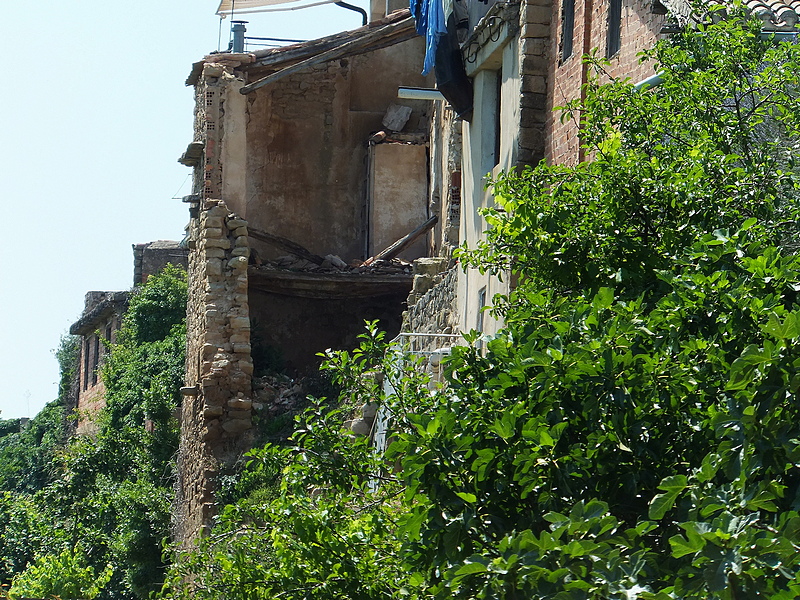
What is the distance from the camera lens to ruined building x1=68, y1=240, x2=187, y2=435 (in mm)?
28125

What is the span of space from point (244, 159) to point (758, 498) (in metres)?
16.9

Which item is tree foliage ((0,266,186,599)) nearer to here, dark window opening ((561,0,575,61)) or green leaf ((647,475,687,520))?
dark window opening ((561,0,575,61))

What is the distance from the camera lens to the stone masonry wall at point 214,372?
1897 centimetres

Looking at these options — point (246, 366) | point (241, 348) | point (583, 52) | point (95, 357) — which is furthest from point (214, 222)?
point (95, 357)

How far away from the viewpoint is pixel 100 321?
29984 mm

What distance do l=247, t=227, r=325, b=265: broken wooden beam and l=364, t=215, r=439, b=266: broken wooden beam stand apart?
979 millimetres

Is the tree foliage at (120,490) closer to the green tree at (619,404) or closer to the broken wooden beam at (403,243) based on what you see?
the broken wooden beam at (403,243)

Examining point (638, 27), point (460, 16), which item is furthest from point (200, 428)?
point (638, 27)

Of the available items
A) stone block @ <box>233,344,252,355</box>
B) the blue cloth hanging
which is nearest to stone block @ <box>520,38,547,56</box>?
the blue cloth hanging

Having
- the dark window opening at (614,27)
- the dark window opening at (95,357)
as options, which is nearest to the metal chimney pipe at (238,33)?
the dark window opening at (95,357)

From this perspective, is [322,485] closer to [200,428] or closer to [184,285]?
[200,428]

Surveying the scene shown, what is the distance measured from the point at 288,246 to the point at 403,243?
2.09 m

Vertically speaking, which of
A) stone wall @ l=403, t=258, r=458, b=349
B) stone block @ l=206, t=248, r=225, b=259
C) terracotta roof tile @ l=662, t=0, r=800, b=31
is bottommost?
stone wall @ l=403, t=258, r=458, b=349

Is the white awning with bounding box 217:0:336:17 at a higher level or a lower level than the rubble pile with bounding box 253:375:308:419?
higher
